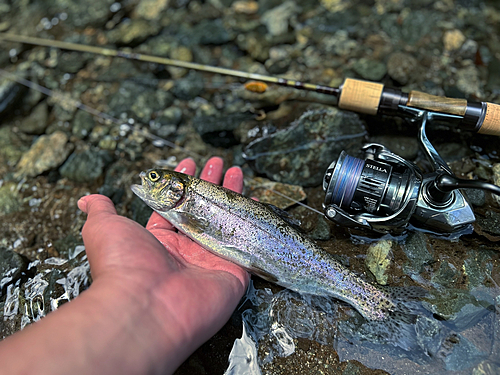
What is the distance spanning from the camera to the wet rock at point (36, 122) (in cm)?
477

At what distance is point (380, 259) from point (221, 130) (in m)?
2.44

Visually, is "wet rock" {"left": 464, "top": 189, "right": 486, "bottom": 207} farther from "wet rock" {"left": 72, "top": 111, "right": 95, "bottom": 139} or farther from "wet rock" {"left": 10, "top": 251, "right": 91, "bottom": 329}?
"wet rock" {"left": 72, "top": 111, "right": 95, "bottom": 139}

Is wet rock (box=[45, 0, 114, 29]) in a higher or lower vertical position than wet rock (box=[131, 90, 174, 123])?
higher

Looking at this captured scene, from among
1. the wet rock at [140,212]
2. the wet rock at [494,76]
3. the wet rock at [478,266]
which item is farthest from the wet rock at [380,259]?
the wet rock at [494,76]

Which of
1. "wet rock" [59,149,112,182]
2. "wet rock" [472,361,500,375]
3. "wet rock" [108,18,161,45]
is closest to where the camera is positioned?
"wet rock" [472,361,500,375]

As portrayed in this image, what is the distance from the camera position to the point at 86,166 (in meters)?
4.33

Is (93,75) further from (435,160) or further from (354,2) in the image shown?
(435,160)

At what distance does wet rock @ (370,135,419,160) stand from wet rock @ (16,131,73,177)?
159 inches

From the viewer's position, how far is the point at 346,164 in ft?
10.1

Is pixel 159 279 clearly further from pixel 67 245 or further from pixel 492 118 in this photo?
pixel 492 118

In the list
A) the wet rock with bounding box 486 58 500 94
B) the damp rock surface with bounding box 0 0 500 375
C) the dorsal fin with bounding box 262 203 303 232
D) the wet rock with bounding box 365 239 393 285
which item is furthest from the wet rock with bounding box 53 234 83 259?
the wet rock with bounding box 486 58 500 94

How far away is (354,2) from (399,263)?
4359 mm

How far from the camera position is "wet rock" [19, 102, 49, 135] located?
15.7 feet

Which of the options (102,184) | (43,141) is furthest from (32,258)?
(43,141)
